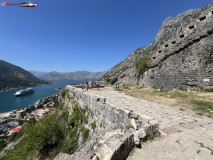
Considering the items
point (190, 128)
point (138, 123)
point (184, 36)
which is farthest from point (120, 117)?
point (184, 36)

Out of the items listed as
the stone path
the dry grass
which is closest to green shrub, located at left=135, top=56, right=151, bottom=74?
the dry grass

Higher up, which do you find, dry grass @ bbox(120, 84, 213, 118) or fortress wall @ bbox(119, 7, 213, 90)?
fortress wall @ bbox(119, 7, 213, 90)

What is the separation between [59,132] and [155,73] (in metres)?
14.4

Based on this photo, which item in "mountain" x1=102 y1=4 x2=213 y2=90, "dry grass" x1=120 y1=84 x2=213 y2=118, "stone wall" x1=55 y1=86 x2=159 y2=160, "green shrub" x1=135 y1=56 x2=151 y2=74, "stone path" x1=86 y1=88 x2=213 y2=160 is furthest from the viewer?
"green shrub" x1=135 y1=56 x2=151 y2=74

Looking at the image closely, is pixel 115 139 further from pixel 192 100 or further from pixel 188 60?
pixel 188 60

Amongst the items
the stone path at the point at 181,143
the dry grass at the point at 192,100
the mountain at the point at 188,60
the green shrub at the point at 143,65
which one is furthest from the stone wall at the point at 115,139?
the green shrub at the point at 143,65

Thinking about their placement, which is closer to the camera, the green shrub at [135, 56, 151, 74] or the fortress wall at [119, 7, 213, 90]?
the fortress wall at [119, 7, 213, 90]

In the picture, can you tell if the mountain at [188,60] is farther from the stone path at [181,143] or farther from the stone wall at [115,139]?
the stone wall at [115,139]

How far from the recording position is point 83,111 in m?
9.02

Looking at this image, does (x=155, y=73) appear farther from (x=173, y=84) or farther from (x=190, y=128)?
(x=190, y=128)

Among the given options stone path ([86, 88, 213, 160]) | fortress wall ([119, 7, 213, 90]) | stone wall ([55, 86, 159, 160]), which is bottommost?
stone path ([86, 88, 213, 160])

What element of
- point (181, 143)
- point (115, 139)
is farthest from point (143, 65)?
point (115, 139)

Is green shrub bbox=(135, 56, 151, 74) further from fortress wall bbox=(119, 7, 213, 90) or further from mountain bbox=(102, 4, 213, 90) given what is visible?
fortress wall bbox=(119, 7, 213, 90)

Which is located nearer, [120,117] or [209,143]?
[209,143]
